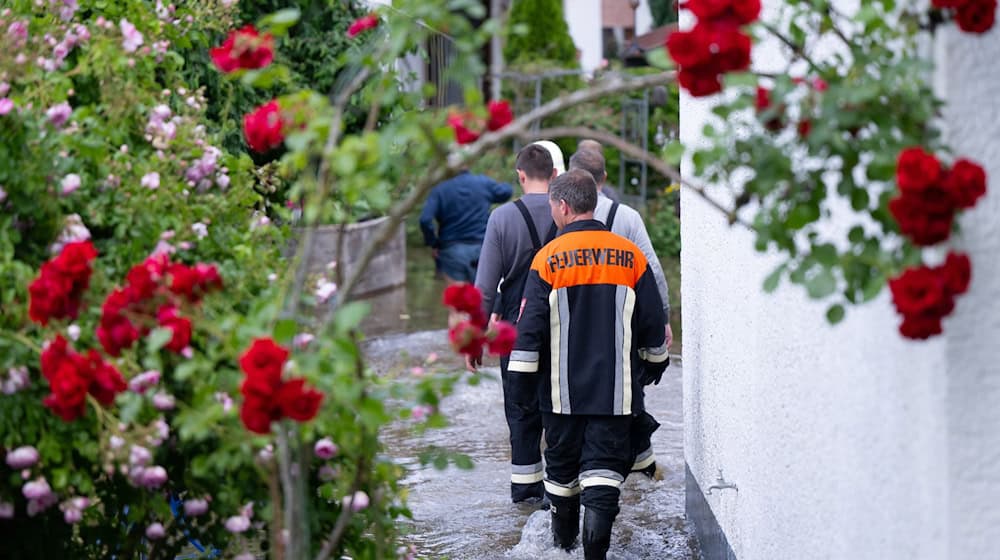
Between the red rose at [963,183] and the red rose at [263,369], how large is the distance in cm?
121

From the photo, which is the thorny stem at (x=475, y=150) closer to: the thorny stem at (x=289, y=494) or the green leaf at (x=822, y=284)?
the thorny stem at (x=289, y=494)

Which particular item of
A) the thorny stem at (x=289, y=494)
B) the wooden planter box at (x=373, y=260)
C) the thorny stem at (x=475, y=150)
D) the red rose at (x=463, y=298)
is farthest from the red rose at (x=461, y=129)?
the wooden planter box at (x=373, y=260)

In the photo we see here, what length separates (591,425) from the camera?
5.49 metres

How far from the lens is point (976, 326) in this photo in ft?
8.46

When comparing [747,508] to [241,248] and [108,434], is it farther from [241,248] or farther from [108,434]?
[108,434]

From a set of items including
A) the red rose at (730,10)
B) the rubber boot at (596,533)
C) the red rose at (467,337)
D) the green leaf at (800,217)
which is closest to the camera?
the red rose at (730,10)

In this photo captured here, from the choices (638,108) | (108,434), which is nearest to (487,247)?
(108,434)

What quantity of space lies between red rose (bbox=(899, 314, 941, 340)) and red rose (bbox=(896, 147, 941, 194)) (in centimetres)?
23

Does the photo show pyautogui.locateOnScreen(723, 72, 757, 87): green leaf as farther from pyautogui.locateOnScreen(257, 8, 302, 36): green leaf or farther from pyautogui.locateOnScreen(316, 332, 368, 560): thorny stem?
pyautogui.locateOnScreen(316, 332, 368, 560): thorny stem

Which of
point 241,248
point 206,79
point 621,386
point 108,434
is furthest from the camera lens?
point 206,79

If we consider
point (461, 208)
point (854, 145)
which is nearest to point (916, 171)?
point (854, 145)

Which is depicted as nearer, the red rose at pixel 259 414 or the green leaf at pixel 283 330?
the red rose at pixel 259 414

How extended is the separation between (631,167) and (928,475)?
47.0 feet

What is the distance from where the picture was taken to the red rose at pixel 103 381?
108 inches
